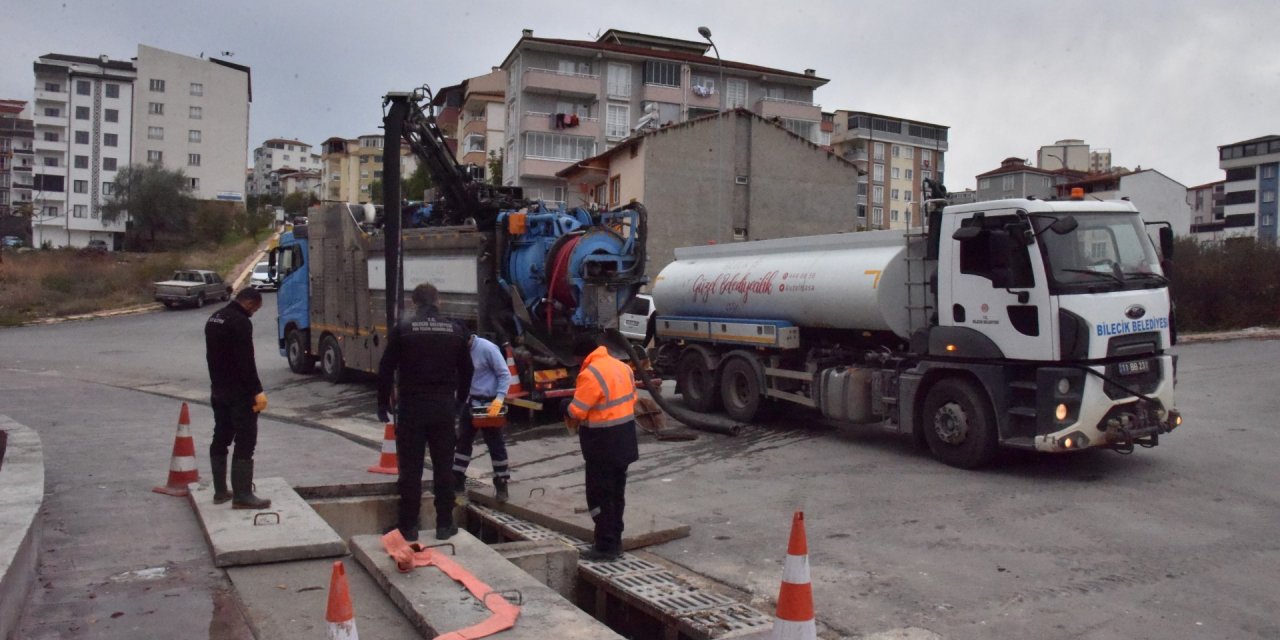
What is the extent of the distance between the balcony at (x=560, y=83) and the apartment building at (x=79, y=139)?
45.6 m

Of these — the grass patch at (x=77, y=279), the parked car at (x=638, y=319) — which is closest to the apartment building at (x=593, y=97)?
the grass patch at (x=77, y=279)

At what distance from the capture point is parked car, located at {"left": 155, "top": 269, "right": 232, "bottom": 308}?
3625 centimetres

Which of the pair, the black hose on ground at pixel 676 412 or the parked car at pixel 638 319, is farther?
the parked car at pixel 638 319

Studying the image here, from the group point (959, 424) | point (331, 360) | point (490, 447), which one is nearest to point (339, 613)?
point (490, 447)

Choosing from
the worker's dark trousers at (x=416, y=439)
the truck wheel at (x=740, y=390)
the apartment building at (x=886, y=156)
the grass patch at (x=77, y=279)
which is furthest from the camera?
the apartment building at (x=886, y=156)

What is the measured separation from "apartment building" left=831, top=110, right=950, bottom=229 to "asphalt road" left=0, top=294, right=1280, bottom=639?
2958 inches

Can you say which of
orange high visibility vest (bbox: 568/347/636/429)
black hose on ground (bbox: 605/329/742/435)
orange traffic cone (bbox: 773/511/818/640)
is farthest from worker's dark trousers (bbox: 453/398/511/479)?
orange traffic cone (bbox: 773/511/818/640)

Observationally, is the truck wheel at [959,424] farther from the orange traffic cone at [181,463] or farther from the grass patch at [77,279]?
the grass patch at [77,279]

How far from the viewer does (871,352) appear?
456 inches

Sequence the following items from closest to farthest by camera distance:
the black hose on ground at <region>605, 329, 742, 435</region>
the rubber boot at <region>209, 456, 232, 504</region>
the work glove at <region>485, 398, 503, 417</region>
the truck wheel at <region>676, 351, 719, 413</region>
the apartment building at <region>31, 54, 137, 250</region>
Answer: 1. the rubber boot at <region>209, 456, 232, 504</region>
2. the work glove at <region>485, 398, 503, 417</region>
3. the black hose on ground at <region>605, 329, 742, 435</region>
4. the truck wheel at <region>676, 351, 719, 413</region>
5. the apartment building at <region>31, 54, 137, 250</region>

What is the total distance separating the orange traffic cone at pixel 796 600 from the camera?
429cm

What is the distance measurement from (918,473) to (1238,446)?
13.4ft

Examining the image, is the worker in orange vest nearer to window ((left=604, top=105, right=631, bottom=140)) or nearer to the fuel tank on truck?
the fuel tank on truck

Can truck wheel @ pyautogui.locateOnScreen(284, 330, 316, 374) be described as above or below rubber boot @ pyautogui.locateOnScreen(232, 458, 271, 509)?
above
